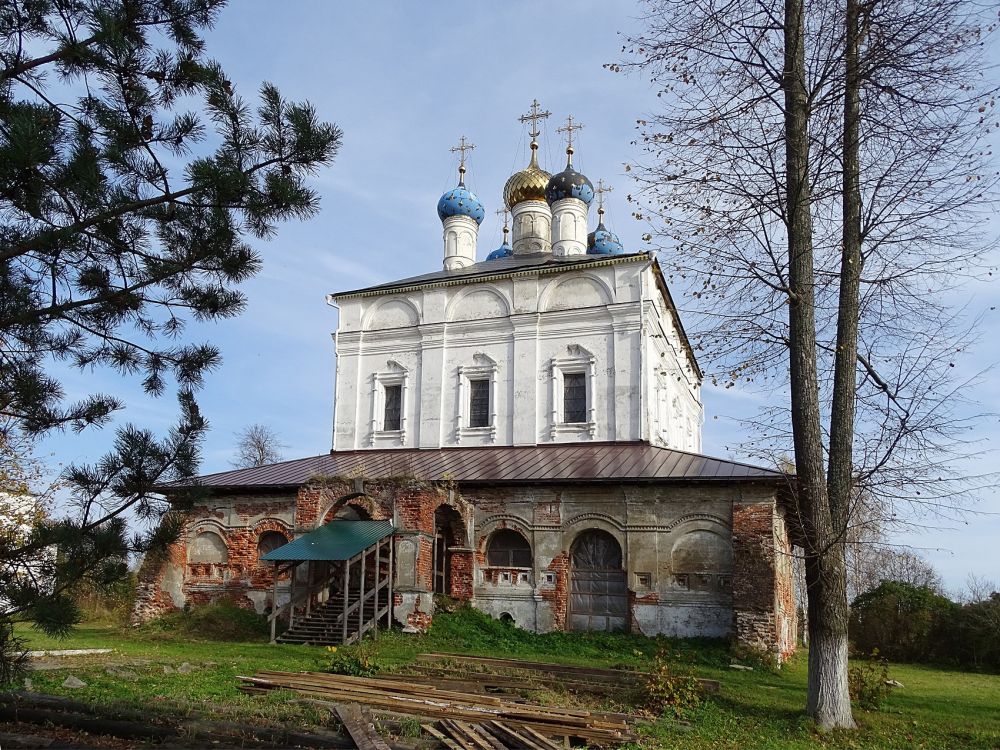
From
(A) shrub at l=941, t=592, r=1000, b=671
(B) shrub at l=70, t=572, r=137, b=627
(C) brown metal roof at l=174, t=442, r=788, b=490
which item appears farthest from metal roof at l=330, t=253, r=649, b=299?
(B) shrub at l=70, t=572, r=137, b=627

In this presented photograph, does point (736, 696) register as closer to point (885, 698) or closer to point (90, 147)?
point (885, 698)

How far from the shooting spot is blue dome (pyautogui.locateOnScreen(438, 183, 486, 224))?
25.1 meters

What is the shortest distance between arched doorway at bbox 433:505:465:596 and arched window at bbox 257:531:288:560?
3.66 m

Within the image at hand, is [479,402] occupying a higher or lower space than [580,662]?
higher

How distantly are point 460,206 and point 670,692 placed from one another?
18122mm

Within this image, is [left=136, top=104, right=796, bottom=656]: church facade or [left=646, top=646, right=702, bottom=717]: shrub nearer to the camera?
[left=646, top=646, right=702, bottom=717]: shrub

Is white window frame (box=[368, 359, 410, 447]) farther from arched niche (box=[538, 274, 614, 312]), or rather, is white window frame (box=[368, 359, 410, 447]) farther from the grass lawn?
the grass lawn

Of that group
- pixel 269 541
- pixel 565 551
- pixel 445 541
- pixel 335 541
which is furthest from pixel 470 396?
pixel 335 541

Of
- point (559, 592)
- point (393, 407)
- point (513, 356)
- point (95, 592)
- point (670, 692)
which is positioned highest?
point (513, 356)

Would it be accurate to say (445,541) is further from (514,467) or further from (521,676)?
(521,676)

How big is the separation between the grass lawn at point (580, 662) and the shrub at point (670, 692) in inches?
7.2

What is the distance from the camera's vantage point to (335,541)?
15289mm

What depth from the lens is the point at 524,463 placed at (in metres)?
17.8

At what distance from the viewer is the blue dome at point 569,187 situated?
2381cm
